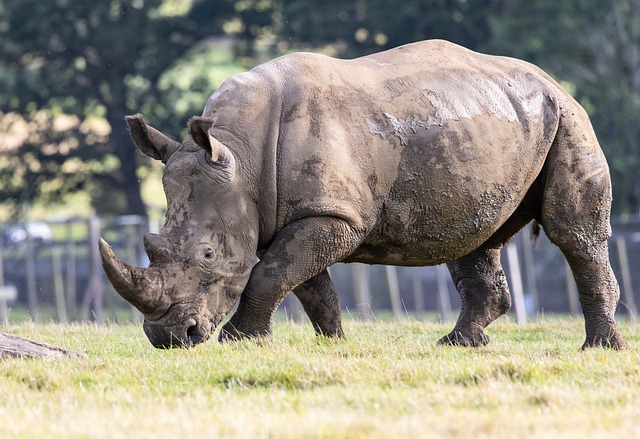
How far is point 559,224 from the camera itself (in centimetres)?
965

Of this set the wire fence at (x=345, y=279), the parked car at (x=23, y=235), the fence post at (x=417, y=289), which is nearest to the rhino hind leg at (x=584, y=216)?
the wire fence at (x=345, y=279)

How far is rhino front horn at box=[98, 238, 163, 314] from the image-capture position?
26.7 feet

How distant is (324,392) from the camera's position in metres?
6.75

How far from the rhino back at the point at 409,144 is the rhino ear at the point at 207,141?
1.18ft

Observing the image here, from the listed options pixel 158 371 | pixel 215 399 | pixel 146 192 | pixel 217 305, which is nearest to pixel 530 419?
pixel 215 399

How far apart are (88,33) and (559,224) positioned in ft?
77.6

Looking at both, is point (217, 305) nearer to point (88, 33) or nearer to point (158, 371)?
point (158, 371)

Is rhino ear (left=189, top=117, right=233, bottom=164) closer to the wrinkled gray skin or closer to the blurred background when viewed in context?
the wrinkled gray skin

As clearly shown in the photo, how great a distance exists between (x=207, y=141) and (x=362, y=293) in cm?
1044

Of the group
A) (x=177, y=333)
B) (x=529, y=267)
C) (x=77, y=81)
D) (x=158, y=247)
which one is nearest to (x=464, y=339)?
(x=177, y=333)

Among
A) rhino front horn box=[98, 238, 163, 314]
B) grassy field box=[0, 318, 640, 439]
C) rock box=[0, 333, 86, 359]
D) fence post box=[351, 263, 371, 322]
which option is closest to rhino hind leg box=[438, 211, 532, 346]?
grassy field box=[0, 318, 640, 439]

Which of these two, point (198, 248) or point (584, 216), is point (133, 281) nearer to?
point (198, 248)

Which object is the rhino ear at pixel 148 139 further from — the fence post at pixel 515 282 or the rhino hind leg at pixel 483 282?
the fence post at pixel 515 282

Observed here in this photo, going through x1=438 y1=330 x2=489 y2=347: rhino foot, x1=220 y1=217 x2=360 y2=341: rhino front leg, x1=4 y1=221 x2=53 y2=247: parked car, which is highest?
x1=220 y1=217 x2=360 y2=341: rhino front leg
